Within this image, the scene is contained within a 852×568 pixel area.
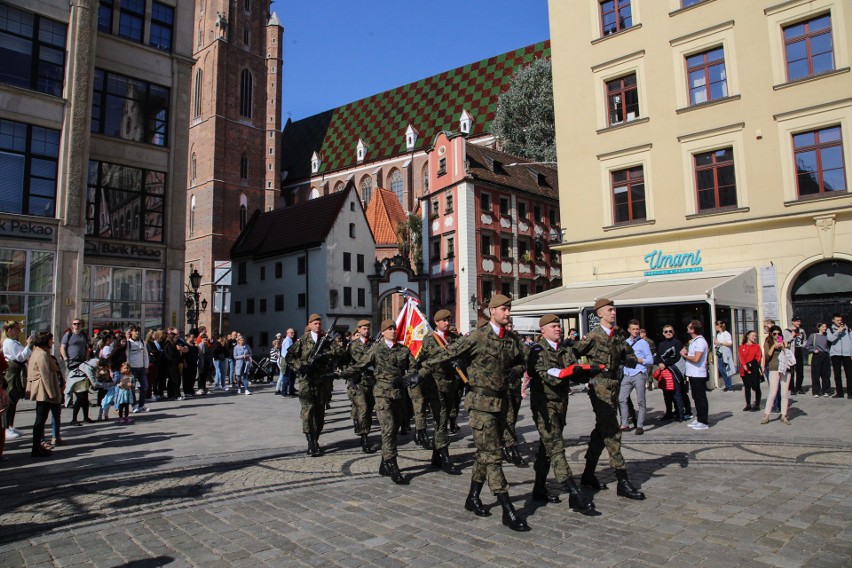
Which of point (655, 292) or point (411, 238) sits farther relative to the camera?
point (411, 238)

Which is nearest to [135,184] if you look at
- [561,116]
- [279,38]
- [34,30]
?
Result: [34,30]

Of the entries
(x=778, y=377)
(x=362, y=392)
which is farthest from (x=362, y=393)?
(x=778, y=377)

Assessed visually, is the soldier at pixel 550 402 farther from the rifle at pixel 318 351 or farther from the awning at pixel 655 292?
the awning at pixel 655 292

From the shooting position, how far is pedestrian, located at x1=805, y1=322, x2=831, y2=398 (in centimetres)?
1321

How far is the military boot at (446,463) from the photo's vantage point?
7195 mm

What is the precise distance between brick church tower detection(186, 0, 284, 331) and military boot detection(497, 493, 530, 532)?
5244cm

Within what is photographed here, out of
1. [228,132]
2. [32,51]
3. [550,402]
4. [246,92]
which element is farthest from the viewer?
[246,92]

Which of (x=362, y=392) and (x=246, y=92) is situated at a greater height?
(x=246, y=92)

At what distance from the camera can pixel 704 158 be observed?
19438 mm

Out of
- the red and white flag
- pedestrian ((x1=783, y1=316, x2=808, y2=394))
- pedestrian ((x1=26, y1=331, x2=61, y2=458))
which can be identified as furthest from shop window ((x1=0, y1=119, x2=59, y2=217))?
pedestrian ((x1=783, y1=316, x2=808, y2=394))

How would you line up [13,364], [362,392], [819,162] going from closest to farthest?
[362,392] → [13,364] → [819,162]

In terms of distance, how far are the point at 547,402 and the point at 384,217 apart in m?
45.7

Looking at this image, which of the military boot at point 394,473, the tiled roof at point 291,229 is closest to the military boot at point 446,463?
the military boot at point 394,473

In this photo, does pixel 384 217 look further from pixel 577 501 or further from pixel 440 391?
pixel 577 501
